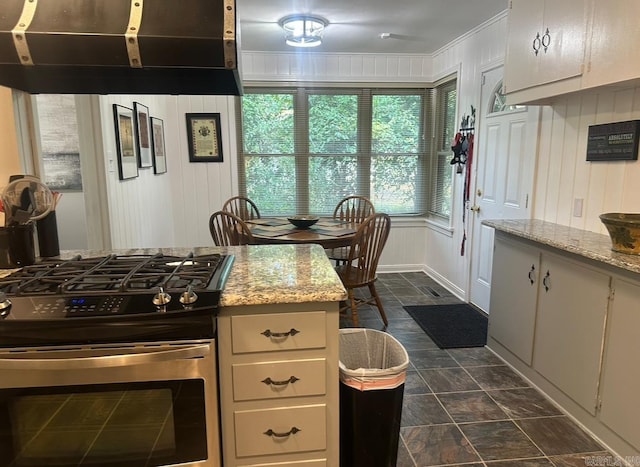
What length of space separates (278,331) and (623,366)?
1576 millimetres

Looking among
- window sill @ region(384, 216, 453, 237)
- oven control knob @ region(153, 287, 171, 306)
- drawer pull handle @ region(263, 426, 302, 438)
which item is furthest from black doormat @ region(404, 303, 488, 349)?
oven control knob @ region(153, 287, 171, 306)

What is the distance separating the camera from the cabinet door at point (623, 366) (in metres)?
1.88

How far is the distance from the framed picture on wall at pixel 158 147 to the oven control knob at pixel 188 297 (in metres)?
2.96

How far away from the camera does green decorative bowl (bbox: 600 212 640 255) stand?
197 centimetres

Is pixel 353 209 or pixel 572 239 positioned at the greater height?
pixel 572 239

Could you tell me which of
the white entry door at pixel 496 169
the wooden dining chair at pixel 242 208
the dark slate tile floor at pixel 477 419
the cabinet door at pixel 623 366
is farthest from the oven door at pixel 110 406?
the wooden dining chair at pixel 242 208

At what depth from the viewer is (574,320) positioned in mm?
2250

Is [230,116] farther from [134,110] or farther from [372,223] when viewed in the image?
[372,223]

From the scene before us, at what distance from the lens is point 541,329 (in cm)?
253

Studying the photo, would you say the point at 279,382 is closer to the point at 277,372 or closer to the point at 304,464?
the point at 277,372

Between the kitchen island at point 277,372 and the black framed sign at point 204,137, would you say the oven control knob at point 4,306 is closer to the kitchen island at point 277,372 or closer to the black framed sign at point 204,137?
the kitchen island at point 277,372

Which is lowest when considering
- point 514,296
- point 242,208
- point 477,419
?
point 477,419

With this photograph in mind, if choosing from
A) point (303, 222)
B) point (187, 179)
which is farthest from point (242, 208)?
point (303, 222)

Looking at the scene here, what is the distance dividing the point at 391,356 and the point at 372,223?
1.46m
